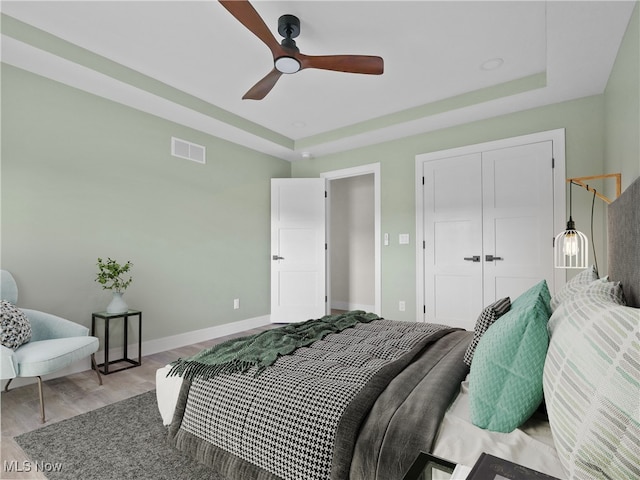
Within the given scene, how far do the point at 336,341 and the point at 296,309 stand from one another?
2.94 meters

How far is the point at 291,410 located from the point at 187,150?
341 centimetres

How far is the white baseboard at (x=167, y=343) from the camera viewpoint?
2.88 m

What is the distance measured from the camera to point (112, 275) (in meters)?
3.00

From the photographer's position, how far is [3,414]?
2.24 m

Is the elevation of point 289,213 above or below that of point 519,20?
below

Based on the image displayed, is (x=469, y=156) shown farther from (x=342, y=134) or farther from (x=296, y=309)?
(x=296, y=309)

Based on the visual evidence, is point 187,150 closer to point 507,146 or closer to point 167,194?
point 167,194

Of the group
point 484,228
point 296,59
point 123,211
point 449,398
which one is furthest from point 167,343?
point 484,228

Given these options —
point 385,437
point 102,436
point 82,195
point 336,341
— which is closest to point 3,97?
point 82,195

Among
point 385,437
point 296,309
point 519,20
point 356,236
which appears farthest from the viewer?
point 356,236

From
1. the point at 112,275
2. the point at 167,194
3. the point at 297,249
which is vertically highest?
the point at 167,194

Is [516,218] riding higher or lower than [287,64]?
lower

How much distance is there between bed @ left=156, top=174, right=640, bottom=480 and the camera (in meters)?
0.78

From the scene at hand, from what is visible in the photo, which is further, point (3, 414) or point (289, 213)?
point (289, 213)
